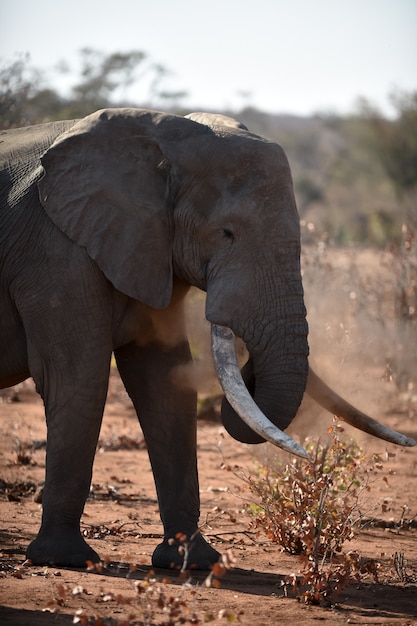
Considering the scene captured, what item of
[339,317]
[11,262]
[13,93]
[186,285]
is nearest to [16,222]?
[11,262]

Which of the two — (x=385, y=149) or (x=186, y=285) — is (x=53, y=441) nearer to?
(x=186, y=285)

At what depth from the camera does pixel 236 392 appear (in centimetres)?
545

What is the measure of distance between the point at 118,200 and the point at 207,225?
530 mm

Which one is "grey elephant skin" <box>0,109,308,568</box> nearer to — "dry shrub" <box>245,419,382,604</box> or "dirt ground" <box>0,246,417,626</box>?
"dirt ground" <box>0,246,417,626</box>

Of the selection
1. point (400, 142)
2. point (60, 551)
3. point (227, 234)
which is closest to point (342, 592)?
point (60, 551)

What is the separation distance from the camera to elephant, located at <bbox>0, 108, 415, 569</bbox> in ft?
18.2

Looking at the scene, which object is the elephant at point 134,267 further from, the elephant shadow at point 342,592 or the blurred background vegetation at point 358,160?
the blurred background vegetation at point 358,160

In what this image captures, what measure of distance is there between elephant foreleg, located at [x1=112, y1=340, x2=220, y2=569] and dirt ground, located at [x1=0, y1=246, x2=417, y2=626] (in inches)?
11.9

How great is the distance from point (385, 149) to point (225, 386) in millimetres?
30022

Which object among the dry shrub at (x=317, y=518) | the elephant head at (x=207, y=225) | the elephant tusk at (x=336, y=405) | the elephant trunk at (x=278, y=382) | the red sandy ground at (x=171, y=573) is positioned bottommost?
the red sandy ground at (x=171, y=573)

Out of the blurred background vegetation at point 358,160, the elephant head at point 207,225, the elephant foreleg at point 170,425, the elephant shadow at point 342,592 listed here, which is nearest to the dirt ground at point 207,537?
the elephant shadow at point 342,592

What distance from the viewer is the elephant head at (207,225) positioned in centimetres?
552

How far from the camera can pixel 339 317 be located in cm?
987

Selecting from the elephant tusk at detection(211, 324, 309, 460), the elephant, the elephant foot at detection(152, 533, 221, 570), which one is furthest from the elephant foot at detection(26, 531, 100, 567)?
the elephant tusk at detection(211, 324, 309, 460)
